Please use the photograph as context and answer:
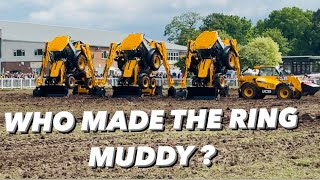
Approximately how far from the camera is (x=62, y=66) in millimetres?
39562

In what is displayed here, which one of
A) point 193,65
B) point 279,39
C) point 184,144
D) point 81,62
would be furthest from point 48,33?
point 184,144

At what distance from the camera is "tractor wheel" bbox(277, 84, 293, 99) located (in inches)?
1373

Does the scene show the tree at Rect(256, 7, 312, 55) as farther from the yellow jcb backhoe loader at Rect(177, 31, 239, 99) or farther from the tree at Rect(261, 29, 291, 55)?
the yellow jcb backhoe loader at Rect(177, 31, 239, 99)

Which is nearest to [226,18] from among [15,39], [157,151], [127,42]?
[15,39]

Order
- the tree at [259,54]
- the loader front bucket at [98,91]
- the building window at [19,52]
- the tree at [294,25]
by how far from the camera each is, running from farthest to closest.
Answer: the tree at [294,25] → the building window at [19,52] → the tree at [259,54] → the loader front bucket at [98,91]

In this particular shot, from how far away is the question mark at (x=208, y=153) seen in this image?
43.5ft

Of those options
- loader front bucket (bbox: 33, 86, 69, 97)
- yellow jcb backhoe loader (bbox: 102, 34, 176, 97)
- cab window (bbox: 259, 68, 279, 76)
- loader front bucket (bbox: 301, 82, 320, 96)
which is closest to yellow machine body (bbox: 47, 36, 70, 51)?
loader front bucket (bbox: 33, 86, 69, 97)

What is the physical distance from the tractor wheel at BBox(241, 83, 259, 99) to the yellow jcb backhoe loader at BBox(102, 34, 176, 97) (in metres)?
4.17

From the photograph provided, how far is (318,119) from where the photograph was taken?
22641mm

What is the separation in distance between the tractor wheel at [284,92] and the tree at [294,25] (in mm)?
94013

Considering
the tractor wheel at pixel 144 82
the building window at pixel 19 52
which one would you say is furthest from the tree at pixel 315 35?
the tractor wheel at pixel 144 82

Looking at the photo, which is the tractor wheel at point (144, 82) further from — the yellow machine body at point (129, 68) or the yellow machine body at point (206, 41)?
the yellow machine body at point (206, 41)

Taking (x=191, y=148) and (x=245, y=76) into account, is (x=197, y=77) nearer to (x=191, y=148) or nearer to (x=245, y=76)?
(x=245, y=76)

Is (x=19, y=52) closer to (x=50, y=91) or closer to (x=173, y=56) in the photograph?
(x=173, y=56)
